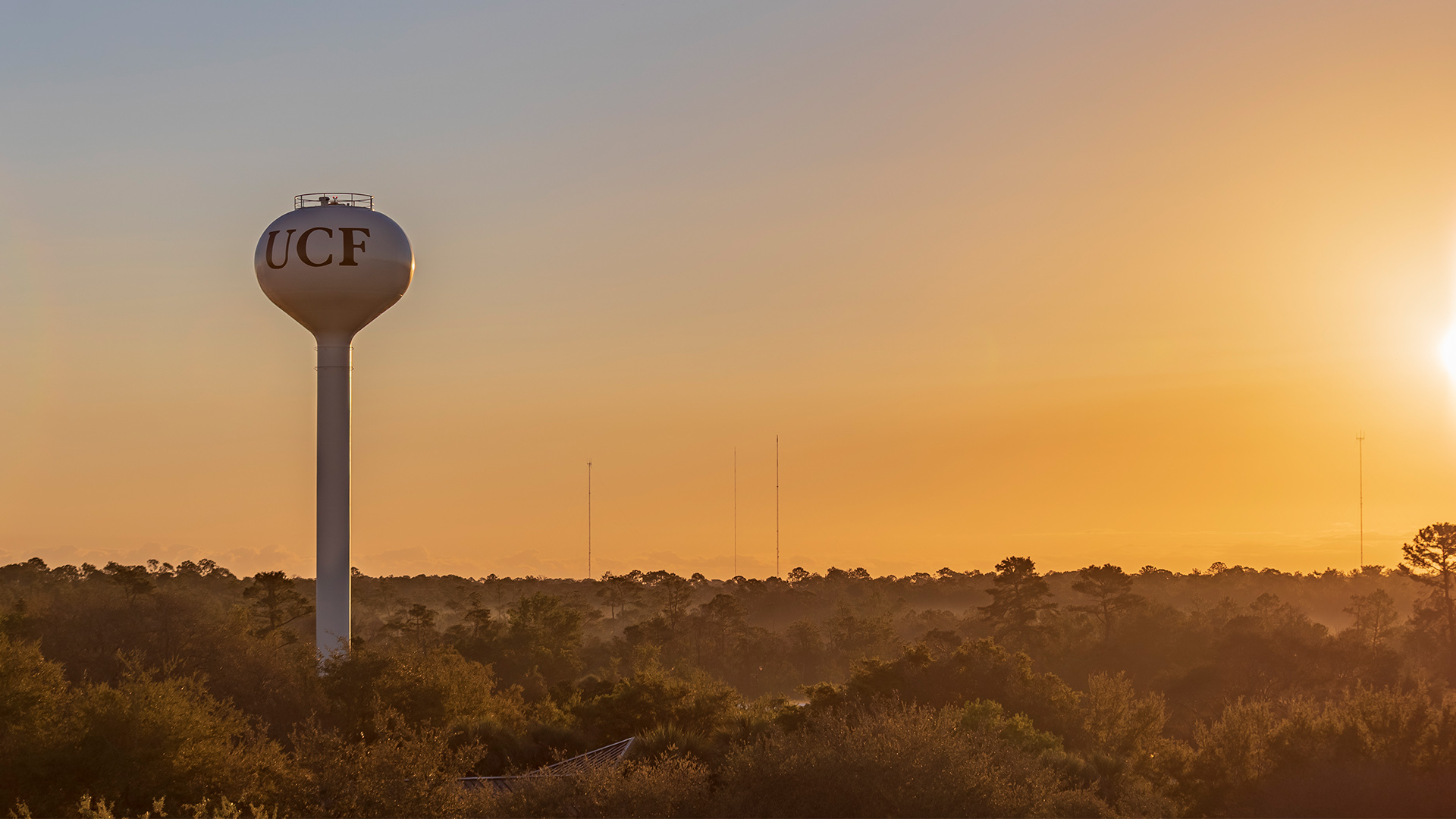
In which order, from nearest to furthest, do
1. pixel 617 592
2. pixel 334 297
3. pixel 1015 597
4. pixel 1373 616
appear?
1. pixel 334 297
2. pixel 1015 597
3. pixel 1373 616
4. pixel 617 592

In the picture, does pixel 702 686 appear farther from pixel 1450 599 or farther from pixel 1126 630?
pixel 1450 599

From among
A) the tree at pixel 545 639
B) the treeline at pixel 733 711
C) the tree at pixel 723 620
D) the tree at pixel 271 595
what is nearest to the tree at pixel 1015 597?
the treeline at pixel 733 711

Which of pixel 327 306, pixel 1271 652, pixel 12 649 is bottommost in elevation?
pixel 1271 652

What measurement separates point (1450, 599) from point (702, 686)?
2095 inches

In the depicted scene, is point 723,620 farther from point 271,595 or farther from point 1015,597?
point 271,595

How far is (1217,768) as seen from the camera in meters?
40.8

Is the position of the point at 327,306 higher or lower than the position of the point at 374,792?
higher

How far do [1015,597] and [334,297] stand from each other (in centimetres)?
5195

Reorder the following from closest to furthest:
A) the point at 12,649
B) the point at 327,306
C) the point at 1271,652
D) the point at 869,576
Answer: the point at 12,649 → the point at 327,306 → the point at 1271,652 → the point at 869,576

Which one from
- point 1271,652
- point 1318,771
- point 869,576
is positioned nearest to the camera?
point 1318,771

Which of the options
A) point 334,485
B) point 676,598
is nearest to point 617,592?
point 676,598

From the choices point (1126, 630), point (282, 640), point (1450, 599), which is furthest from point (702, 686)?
point (1450, 599)

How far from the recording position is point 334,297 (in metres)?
45.8

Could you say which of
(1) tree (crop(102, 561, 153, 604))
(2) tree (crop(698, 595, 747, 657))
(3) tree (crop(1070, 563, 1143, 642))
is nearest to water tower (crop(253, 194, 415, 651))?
(1) tree (crop(102, 561, 153, 604))
